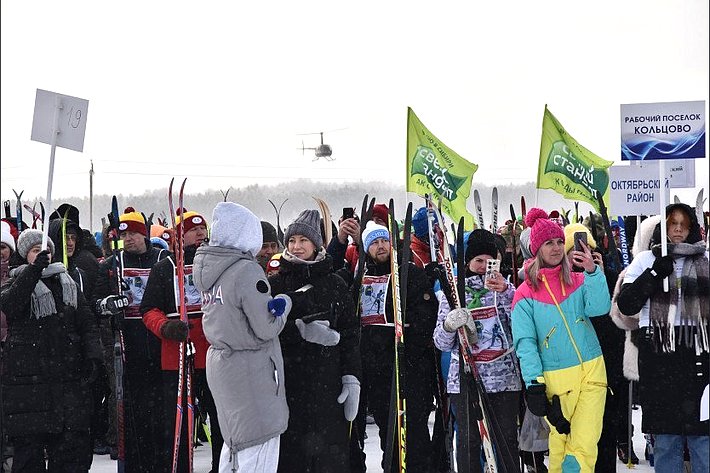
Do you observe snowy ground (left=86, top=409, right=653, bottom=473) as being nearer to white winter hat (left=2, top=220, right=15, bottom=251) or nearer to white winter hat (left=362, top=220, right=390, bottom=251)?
white winter hat (left=362, top=220, right=390, bottom=251)

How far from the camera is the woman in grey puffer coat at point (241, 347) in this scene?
17.6ft

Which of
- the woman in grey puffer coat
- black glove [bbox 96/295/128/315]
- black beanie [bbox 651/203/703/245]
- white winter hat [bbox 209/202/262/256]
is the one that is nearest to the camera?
the woman in grey puffer coat

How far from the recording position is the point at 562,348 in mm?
6156

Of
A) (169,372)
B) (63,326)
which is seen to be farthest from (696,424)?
(63,326)

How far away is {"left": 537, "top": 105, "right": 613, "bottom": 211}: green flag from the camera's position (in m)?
10.2

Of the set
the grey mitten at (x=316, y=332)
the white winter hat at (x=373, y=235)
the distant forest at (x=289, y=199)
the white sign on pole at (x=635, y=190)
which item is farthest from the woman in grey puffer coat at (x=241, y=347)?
the distant forest at (x=289, y=199)

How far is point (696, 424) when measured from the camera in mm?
5680

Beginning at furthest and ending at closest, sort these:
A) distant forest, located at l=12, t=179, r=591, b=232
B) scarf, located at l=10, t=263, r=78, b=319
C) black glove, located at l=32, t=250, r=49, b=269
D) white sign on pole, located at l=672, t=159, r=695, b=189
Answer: distant forest, located at l=12, t=179, r=591, b=232
white sign on pole, located at l=672, t=159, r=695, b=189
scarf, located at l=10, t=263, r=78, b=319
black glove, located at l=32, t=250, r=49, b=269

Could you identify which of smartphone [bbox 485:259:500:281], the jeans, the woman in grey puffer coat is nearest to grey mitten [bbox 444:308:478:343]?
A: smartphone [bbox 485:259:500:281]

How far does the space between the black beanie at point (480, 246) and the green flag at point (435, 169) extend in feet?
6.10

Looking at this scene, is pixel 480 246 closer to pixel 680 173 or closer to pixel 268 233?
pixel 268 233

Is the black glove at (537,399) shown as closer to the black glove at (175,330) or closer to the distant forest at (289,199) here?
the black glove at (175,330)

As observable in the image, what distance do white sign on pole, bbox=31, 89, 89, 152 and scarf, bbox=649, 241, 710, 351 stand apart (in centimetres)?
→ 404

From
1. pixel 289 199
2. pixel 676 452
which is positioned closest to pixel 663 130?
pixel 676 452
